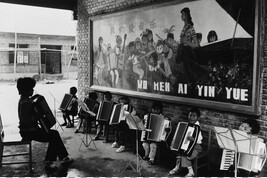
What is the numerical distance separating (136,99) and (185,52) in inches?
74.4

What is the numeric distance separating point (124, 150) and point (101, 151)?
0.49 meters

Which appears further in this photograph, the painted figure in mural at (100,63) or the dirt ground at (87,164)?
the painted figure in mural at (100,63)

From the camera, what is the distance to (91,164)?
5227 millimetres

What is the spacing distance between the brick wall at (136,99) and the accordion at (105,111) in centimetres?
63

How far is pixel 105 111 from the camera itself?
661 cm

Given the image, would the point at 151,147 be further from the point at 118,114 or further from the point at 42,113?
the point at 42,113

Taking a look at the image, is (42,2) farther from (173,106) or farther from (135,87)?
(173,106)

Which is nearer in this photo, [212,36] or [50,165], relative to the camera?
[212,36]

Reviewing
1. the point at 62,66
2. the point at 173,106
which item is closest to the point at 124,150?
the point at 173,106

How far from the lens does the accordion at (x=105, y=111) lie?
6547 millimetres

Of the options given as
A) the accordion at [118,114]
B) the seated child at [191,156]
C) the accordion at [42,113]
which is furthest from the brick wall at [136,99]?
the accordion at [42,113]

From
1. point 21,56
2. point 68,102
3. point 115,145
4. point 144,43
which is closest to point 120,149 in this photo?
point 115,145

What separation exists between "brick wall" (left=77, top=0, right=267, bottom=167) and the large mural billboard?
0.57 feet

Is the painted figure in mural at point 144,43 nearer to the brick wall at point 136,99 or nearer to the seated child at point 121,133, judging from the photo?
the brick wall at point 136,99
